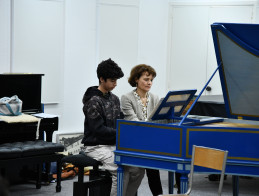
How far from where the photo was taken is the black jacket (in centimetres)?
359

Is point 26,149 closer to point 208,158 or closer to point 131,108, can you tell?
point 131,108

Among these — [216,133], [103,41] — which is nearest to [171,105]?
[216,133]

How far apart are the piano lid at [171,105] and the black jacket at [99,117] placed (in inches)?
15.2

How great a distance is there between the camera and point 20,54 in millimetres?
5582

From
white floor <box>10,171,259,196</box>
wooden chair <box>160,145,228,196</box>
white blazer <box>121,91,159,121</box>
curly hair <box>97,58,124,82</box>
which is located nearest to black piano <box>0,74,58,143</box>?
white floor <box>10,171,259,196</box>

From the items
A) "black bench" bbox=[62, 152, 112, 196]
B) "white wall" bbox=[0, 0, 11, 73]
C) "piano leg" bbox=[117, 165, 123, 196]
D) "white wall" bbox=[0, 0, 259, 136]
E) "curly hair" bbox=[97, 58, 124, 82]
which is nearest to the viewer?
"piano leg" bbox=[117, 165, 123, 196]

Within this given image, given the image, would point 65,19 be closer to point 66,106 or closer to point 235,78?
point 66,106

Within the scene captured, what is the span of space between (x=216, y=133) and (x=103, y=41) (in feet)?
11.3

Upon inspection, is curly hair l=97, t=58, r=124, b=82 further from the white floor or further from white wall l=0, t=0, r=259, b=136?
white wall l=0, t=0, r=259, b=136

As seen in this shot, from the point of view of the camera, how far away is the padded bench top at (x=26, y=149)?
14.1 feet

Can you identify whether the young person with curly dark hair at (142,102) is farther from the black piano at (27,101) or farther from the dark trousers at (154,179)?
the black piano at (27,101)

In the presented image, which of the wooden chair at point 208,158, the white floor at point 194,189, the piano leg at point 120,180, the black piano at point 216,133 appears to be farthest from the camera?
the white floor at point 194,189

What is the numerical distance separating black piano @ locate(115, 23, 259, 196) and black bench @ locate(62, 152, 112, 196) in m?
0.26

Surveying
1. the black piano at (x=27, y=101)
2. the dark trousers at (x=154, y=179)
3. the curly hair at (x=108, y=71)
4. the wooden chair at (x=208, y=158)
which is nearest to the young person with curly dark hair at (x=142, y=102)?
→ the dark trousers at (x=154, y=179)
